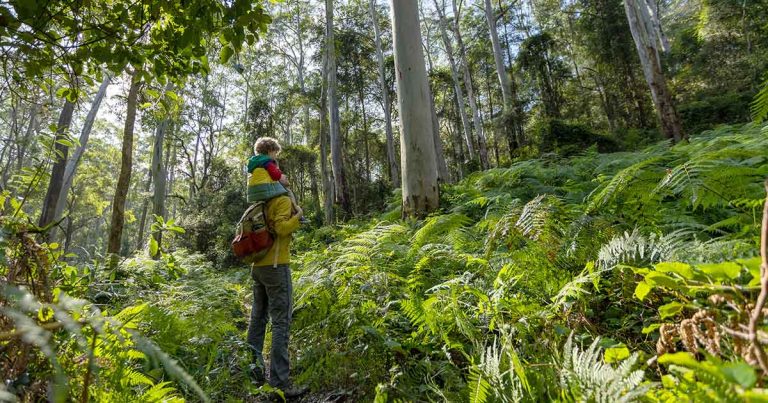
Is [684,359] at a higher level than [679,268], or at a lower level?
lower

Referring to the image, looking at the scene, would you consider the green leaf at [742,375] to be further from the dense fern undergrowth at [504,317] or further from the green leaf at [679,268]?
the green leaf at [679,268]

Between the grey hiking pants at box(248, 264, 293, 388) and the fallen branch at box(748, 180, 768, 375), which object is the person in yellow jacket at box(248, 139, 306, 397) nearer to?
the grey hiking pants at box(248, 264, 293, 388)

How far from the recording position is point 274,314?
3186 mm

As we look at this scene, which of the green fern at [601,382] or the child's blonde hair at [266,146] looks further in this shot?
the child's blonde hair at [266,146]

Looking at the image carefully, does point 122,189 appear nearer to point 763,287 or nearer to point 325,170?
point 763,287

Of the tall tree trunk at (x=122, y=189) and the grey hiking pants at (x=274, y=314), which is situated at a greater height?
the tall tree trunk at (x=122, y=189)

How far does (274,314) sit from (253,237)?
2.11 ft

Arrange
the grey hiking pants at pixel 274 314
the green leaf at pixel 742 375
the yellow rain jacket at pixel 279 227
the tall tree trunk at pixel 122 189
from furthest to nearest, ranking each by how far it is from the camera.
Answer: the tall tree trunk at pixel 122 189 → the yellow rain jacket at pixel 279 227 → the grey hiking pants at pixel 274 314 → the green leaf at pixel 742 375

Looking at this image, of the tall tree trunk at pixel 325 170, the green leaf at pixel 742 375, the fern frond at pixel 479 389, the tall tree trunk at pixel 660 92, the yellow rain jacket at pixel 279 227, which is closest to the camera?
the green leaf at pixel 742 375

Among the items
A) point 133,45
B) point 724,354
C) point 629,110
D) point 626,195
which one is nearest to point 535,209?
point 626,195

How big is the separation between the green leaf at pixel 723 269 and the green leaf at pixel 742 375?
29 cm

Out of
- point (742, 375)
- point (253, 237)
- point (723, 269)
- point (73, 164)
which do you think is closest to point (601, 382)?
point (723, 269)

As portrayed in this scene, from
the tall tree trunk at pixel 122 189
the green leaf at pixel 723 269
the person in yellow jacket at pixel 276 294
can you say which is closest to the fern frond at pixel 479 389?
the green leaf at pixel 723 269

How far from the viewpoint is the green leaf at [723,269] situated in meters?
0.92
